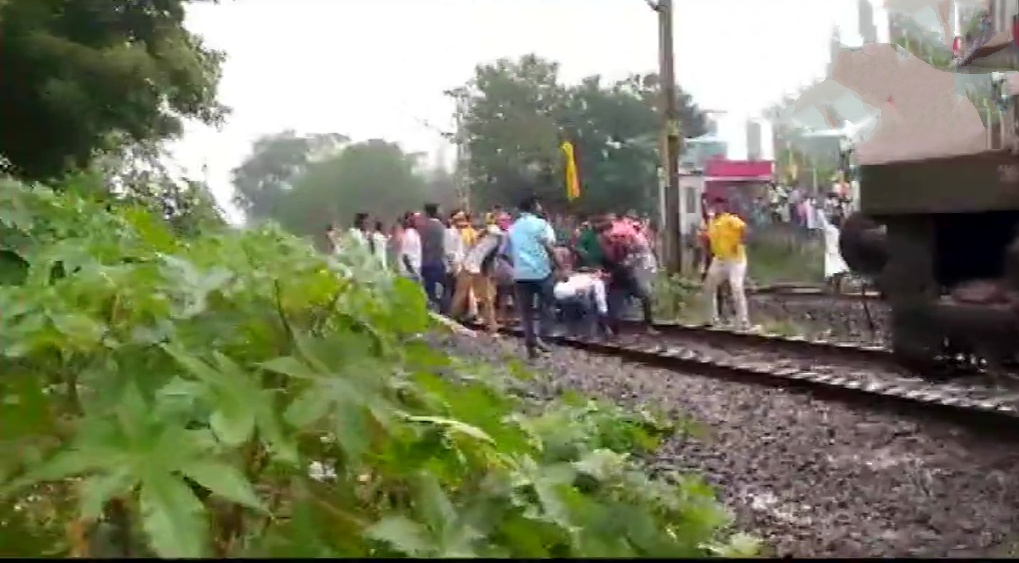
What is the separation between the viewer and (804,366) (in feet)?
32.4

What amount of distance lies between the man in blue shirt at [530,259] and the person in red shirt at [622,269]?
2.38 m

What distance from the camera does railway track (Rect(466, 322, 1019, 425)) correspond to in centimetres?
744

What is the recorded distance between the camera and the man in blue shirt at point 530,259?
453 inches

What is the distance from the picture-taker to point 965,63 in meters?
6.98

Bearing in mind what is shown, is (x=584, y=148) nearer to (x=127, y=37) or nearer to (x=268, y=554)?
(x=127, y=37)

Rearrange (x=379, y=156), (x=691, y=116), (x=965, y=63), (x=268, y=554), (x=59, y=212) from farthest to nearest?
(x=691, y=116), (x=379, y=156), (x=965, y=63), (x=59, y=212), (x=268, y=554)

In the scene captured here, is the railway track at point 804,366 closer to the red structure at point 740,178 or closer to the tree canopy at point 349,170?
the tree canopy at point 349,170

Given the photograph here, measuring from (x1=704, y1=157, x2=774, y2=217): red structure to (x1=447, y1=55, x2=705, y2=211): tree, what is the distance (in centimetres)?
197

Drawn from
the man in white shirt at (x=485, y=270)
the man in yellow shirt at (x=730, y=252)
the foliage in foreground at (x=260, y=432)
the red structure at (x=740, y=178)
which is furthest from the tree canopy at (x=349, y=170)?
the foliage in foreground at (x=260, y=432)

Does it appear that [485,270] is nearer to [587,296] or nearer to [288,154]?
[587,296]

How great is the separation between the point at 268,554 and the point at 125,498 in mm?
333

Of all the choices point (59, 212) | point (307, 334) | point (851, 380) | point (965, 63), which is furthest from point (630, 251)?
point (307, 334)

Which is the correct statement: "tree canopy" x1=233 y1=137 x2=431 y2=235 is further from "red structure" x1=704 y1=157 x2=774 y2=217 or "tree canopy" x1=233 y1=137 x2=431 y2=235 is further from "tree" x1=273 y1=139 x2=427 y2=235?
"red structure" x1=704 y1=157 x2=774 y2=217

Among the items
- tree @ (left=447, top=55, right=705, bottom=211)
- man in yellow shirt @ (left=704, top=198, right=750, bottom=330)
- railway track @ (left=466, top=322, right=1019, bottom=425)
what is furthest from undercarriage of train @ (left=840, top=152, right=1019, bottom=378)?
tree @ (left=447, top=55, right=705, bottom=211)
